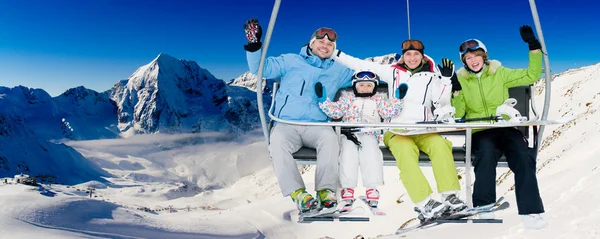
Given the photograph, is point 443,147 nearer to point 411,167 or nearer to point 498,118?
point 411,167

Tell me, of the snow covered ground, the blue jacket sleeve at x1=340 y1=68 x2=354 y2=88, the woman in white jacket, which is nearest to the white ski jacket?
the woman in white jacket

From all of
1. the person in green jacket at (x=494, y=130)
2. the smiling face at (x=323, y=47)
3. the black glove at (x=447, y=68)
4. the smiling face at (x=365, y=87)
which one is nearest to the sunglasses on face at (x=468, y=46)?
the person in green jacket at (x=494, y=130)

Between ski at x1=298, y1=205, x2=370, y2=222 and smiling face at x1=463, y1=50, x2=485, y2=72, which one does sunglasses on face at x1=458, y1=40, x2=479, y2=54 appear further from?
ski at x1=298, y1=205, x2=370, y2=222

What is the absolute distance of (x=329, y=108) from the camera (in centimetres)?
511

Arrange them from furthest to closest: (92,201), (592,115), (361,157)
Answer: (92,201), (592,115), (361,157)

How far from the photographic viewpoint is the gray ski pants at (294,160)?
4793 millimetres

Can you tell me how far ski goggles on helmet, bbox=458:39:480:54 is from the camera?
5.22 meters

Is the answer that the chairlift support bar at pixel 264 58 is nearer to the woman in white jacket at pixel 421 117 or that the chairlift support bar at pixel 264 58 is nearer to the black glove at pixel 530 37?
the woman in white jacket at pixel 421 117

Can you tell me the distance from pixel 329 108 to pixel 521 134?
5.74 feet

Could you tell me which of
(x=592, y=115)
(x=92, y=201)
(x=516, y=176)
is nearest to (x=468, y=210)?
(x=516, y=176)

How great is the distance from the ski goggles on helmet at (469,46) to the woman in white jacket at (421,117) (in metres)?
0.23

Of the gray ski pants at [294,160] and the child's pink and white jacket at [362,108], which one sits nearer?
the gray ski pants at [294,160]

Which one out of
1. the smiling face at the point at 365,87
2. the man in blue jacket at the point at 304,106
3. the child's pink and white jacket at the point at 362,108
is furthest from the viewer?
the smiling face at the point at 365,87

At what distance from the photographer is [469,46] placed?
5.25 metres
